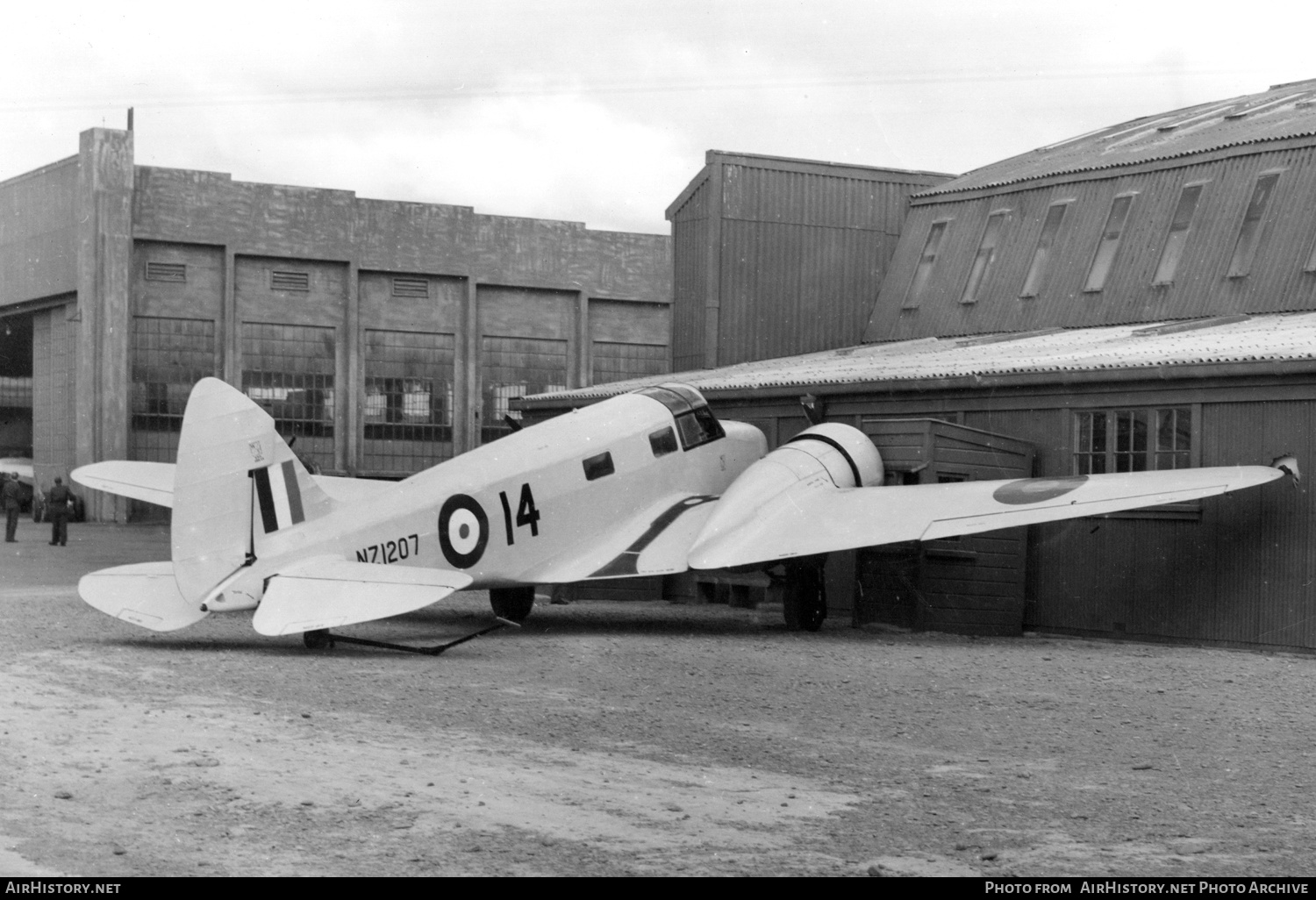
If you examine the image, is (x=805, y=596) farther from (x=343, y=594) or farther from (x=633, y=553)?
(x=343, y=594)

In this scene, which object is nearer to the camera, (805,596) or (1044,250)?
(805,596)

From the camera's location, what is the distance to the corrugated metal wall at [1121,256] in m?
24.4

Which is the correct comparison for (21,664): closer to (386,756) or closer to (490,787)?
(386,756)

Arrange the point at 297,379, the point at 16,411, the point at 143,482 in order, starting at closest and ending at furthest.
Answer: the point at 143,482, the point at 297,379, the point at 16,411

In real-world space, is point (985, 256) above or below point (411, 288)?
below

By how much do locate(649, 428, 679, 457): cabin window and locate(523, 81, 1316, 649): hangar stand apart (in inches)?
114

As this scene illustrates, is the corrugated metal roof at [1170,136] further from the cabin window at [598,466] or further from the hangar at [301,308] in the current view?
the hangar at [301,308]

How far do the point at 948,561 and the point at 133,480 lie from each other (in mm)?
11355

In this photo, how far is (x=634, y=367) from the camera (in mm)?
58094

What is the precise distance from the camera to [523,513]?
17969mm

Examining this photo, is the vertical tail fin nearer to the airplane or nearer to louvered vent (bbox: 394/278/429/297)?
the airplane

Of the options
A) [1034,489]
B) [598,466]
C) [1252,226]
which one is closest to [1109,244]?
[1252,226]

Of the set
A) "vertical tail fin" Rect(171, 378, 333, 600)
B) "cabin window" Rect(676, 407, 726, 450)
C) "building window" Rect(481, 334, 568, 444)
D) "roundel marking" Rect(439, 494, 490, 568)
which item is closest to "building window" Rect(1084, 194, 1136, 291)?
"cabin window" Rect(676, 407, 726, 450)
